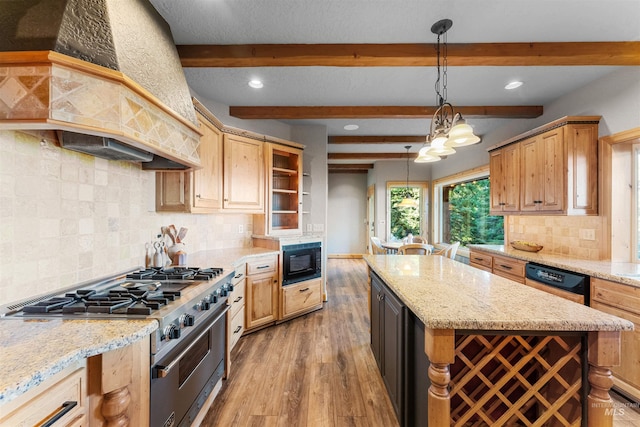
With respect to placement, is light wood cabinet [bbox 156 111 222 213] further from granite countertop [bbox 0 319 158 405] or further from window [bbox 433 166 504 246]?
window [bbox 433 166 504 246]

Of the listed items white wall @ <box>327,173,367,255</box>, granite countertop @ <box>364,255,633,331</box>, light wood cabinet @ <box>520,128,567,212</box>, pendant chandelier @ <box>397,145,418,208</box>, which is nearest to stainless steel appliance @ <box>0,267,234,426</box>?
granite countertop @ <box>364,255,633,331</box>

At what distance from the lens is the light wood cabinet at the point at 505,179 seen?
10.5ft

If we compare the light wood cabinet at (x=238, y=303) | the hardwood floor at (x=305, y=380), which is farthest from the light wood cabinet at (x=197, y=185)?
the hardwood floor at (x=305, y=380)

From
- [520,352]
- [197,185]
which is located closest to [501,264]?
[520,352]

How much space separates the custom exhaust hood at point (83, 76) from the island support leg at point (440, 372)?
1677mm

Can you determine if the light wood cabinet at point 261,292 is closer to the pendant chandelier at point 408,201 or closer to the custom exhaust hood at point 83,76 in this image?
the custom exhaust hood at point 83,76

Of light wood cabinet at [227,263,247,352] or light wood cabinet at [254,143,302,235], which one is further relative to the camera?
light wood cabinet at [254,143,302,235]

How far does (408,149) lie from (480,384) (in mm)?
5005

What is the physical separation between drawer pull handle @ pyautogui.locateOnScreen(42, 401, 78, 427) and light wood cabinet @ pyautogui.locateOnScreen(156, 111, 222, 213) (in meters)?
1.56

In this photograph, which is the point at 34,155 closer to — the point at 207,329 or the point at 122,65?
the point at 122,65

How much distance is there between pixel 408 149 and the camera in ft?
18.7

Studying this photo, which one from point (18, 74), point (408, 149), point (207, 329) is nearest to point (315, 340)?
point (207, 329)

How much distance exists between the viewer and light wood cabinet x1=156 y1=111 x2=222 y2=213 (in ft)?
7.32

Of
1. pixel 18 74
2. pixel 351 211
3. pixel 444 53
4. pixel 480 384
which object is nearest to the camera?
pixel 18 74
